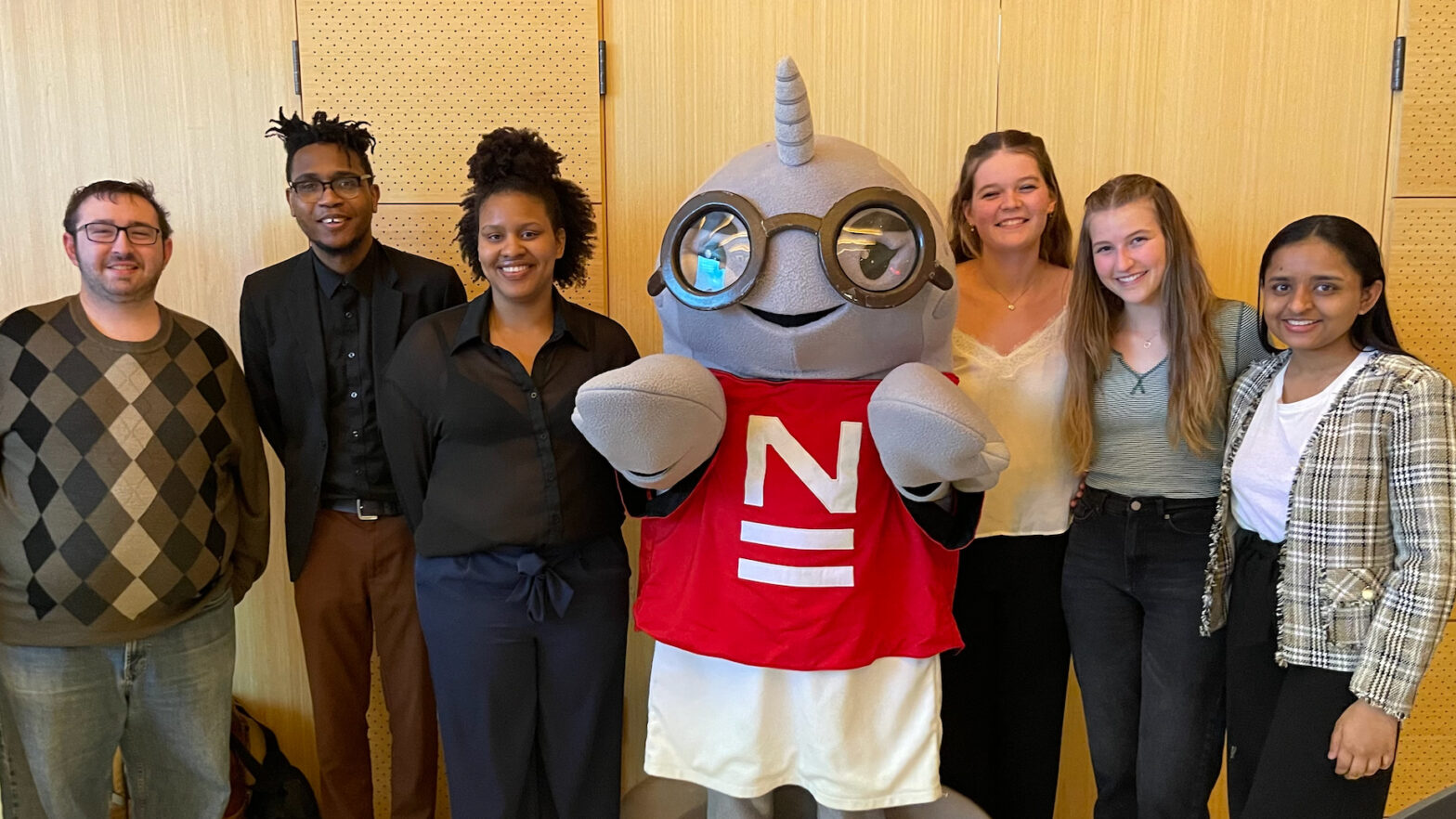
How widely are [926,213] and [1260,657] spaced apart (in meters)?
0.98

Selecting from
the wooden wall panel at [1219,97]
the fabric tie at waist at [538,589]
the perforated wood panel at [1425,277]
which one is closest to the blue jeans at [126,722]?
the fabric tie at waist at [538,589]

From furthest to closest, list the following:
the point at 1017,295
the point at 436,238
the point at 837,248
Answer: the point at 436,238 → the point at 1017,295 → the point at 837,248

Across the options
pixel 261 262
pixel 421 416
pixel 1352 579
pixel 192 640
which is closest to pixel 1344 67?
pixel 1352 579

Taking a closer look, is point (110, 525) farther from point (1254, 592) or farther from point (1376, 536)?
point (1376, 536)

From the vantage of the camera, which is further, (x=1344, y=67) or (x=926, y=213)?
(x=1344, y=67)

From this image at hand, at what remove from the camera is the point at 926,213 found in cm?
161

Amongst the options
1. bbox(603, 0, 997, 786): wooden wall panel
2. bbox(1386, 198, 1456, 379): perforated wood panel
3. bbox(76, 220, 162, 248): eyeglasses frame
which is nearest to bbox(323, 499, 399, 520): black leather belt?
bbox(76, 220, 162, 248): eyeglasses frame

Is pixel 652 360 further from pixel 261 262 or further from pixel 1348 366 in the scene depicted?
pixel 261 262

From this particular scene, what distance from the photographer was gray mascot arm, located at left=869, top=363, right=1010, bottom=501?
4.69ft

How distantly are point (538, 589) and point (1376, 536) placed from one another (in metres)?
1.45

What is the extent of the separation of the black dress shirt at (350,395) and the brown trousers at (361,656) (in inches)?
3.2

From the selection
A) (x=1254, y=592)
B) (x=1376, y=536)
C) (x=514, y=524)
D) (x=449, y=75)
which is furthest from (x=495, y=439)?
(x=1376, y=536)

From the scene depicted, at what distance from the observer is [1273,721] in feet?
5.39

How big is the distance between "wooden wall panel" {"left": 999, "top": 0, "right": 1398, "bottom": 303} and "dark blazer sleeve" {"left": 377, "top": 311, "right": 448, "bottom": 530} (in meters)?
1.56
